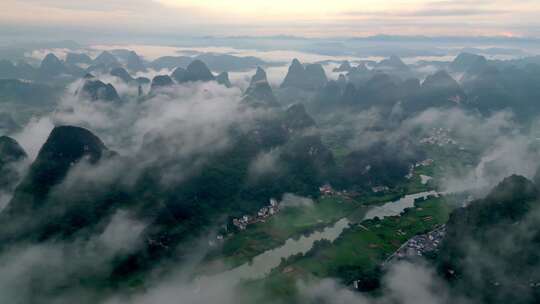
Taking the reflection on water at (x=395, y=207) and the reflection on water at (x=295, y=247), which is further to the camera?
the reflection on water at (x=395, y=207)

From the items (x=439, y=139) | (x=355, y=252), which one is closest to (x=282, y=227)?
(x=355, y=252)

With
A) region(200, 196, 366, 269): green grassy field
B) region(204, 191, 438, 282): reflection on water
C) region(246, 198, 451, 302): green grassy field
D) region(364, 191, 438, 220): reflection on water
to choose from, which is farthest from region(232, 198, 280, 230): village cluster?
region(364, 191, 438, 220): reflection on water

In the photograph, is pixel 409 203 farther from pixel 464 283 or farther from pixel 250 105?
pixel 250 105

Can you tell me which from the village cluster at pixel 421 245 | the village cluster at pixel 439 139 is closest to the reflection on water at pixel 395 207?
the village cluster at pixel 421 245

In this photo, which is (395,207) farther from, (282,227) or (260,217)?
(260,217)

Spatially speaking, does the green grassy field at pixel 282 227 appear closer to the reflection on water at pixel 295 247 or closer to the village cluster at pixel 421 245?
the reflection on water at pixel 295 247

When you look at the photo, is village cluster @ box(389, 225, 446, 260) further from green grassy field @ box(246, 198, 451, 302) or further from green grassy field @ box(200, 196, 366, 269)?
green grassy field @ box(200, 196, 366, 269)

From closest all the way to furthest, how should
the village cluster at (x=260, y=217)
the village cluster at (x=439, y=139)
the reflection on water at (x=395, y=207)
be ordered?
the village cluster at (x=260, y=217), the reflection on water at (x=395, y=207), the village cluster at (x=439, y=139)

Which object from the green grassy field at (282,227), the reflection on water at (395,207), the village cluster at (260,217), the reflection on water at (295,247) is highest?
the village cluster at (260,217)

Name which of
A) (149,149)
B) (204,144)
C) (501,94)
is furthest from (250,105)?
(501,94)
